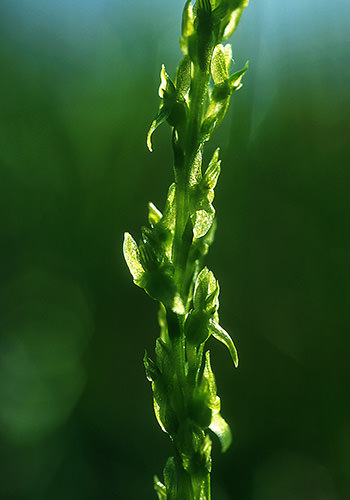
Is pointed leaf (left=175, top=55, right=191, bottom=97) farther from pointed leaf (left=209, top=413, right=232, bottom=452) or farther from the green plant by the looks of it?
pointed leaf (left=209, top=413, right=232, bottom=452)

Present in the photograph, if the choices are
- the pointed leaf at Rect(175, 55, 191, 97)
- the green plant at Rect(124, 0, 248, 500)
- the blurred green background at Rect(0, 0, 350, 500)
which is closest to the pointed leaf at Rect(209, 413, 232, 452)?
the green plant at Rect(124, 0, 248, 500)

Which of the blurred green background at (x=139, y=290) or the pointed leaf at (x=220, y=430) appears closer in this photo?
the pointed leaf at (x=220, y=430)

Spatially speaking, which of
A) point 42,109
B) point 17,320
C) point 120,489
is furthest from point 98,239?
point 120,489

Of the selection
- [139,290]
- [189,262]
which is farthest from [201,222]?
[139,290]

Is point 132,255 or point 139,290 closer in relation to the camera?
point 132,255

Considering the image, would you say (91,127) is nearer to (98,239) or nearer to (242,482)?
(98,239)

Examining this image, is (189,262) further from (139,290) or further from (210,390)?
(139,290)

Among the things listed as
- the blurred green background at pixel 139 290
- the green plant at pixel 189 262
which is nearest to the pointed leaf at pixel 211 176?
the green plant at pixel 189 262

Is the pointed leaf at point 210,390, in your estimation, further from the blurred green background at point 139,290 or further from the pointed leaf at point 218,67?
the blurred green background at point 139,290
